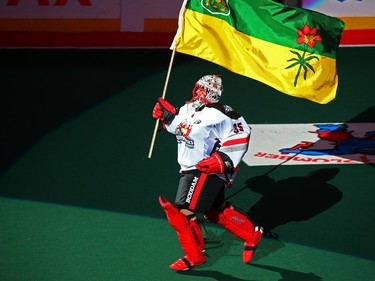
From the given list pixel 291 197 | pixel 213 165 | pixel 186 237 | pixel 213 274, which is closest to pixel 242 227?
pixel 213 274

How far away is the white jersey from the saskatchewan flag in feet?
3.13

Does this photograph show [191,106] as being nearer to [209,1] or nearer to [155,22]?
[209,1]

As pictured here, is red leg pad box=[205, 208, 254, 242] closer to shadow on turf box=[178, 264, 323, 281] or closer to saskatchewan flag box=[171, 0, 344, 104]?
shadow on turf box=[178, 264, 323, 281]

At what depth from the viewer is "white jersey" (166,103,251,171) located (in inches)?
341

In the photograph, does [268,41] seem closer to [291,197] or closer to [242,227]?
[242,227]

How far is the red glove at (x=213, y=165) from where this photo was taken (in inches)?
336

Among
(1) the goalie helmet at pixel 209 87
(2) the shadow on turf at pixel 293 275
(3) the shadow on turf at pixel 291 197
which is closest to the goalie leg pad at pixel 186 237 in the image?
(2) the shadow on turf at pixel 293 275

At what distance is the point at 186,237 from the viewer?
8750 millimetres

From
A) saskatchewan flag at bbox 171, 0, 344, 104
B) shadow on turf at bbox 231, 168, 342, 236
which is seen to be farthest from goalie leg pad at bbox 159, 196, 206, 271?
saskatchewan flag at bbox 171, 0, 344, 104

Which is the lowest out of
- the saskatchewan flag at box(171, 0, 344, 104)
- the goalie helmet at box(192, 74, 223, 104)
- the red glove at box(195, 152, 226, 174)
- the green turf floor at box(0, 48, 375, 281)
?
the green turf floor at box(0, 48, 375, 281)

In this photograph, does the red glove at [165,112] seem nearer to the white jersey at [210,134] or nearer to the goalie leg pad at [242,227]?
the white jersey at [210,134]

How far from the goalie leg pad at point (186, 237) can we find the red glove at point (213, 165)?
51cm

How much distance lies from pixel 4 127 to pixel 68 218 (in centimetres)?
353

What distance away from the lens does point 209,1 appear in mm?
9508
